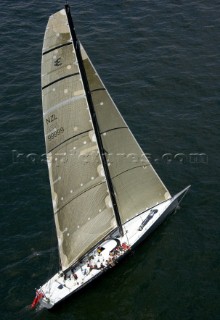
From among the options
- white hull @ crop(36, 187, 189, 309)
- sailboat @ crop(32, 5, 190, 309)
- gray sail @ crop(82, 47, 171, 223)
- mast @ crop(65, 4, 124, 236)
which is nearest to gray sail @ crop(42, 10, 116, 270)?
sailboat @ crop(32, 5, 190, 309)

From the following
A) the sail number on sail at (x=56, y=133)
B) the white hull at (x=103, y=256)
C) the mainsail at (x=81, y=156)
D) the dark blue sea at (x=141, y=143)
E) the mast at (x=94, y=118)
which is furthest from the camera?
the dark blue sea at (x=141, y=143)

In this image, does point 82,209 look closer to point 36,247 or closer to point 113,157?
point 113,157

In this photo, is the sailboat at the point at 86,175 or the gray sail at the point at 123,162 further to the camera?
the gray sail at the point at 123,162

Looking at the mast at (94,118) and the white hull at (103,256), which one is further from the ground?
the mast at (94,118)

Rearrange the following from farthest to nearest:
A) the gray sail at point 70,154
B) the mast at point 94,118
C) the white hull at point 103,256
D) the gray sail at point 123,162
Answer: the white hull at point 103,256
the gray sail at point 123,162
the gray sail at point 70,154
the mast at point 94,118

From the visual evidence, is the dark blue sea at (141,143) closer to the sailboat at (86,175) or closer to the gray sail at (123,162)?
the sailboat at (86,175)

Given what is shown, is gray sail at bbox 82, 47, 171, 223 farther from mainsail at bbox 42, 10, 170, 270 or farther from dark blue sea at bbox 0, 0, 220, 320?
dark blue sea at bbox 0, 0, 220, 320

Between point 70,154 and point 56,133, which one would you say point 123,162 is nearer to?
point 70,154

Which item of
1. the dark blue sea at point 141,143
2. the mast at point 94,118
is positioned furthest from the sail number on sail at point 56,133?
the dark blue sea at point 141,143

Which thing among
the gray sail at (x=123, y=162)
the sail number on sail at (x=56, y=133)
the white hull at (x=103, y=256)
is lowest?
the white hull at (x=103, y=256)
